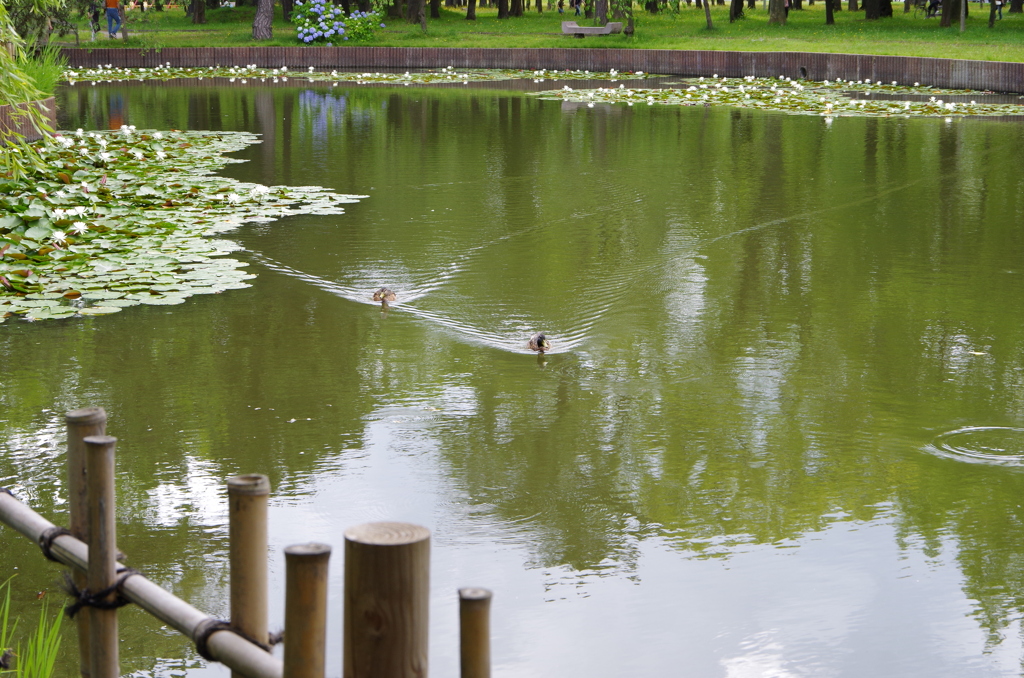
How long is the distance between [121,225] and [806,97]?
15703 mm

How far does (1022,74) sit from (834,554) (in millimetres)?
21641

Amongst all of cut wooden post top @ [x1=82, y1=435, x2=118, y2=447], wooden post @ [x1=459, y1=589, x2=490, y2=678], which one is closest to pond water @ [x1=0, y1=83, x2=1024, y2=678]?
cut wooden post top @ [x1=82, y1=435, x2=118, y2=447]

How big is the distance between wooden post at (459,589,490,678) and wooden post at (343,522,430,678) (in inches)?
2.3

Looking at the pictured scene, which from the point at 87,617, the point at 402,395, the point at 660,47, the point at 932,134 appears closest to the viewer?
the point at 87,617

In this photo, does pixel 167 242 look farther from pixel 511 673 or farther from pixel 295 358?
pixel 511 673

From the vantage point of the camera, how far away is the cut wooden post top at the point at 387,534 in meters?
1.63

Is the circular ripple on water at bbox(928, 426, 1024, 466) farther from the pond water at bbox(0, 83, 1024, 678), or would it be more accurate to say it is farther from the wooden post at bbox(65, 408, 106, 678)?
the wooden post at bbox(65, 408, 106, 678)

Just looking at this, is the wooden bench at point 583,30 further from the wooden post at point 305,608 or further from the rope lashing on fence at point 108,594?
the wooden post at point 305,608

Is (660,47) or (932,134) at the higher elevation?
(660,47)

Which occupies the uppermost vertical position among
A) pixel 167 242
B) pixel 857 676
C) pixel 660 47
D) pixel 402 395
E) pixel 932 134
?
pixel 660 47

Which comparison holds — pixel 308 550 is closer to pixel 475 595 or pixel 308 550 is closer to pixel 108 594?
pixel 475 595

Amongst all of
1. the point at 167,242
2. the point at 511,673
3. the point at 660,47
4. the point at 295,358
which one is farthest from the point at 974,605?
the point at 660,47

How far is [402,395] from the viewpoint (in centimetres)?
559

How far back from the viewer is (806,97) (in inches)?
850
